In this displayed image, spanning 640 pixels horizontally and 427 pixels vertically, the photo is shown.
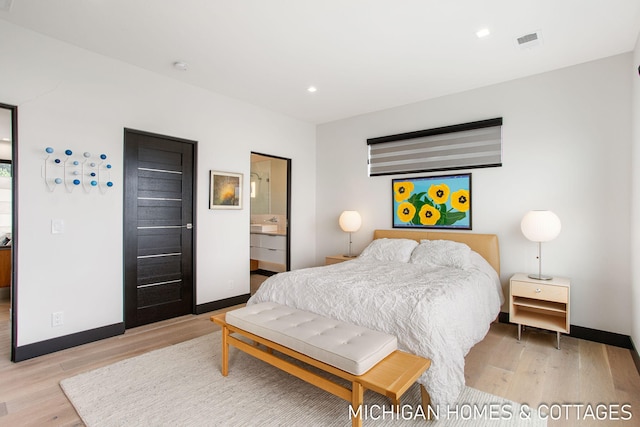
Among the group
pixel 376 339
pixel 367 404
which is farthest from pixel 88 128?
pixel 367 404

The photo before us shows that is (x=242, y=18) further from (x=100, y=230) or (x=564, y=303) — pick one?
(x=564, y=303)

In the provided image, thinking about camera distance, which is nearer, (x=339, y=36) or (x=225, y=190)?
(x=339, y=36)

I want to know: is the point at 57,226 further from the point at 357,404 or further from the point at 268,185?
the point at 268,185

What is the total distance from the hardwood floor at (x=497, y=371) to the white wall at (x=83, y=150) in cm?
34

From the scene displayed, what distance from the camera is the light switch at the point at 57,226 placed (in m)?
2.87

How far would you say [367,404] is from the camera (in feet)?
6.99

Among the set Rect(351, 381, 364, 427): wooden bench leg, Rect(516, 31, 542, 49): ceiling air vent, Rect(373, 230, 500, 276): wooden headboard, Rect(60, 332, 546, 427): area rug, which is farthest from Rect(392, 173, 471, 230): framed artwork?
Rect(351, 381, 364, 427): wooden bench leg

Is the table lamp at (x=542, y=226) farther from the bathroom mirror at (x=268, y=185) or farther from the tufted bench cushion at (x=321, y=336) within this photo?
the bathroom mirror at (x=268, y=185)

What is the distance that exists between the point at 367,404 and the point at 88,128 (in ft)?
11.0

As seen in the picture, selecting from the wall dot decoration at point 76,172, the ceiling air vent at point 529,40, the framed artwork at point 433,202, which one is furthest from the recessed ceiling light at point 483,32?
Result: the wall dot decoration at point 76,172

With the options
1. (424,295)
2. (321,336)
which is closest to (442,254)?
(424,295)

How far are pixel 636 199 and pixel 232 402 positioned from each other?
141 inches

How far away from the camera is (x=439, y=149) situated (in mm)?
4211

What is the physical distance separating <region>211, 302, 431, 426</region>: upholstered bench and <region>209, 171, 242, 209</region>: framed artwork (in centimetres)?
196
